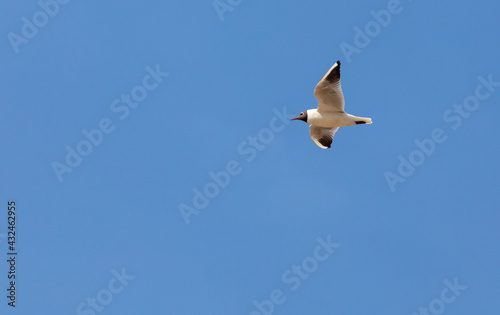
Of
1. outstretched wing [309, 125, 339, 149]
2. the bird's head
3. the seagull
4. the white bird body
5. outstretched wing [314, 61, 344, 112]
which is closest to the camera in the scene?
outstretched wing [314, 61, 344, 112]

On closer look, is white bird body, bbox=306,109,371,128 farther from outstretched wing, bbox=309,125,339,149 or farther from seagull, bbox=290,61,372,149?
outstretched wing, bbox=309,125,339,149

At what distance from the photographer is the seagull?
78.1ft

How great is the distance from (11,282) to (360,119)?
1162 centimetres

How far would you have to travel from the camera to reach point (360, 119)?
2466 cm

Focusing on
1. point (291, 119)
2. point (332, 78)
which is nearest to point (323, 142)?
point (291, 119)

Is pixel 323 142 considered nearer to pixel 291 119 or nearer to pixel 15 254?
pixel 291 119

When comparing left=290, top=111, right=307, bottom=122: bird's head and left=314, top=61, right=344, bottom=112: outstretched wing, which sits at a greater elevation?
left=290, top=111, right=307, bottom=122: bird's head

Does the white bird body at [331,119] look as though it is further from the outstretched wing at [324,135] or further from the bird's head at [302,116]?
the outstretched wing at [324,135]

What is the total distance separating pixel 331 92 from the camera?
78.6 ft

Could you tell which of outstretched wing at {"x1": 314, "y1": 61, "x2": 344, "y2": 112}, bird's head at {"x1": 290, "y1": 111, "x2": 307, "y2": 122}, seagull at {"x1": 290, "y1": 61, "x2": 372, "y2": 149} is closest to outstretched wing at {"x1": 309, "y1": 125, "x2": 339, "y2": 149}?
seagull at {"x1": 290, "y1": 61, "x2": 372, "y2": 149}

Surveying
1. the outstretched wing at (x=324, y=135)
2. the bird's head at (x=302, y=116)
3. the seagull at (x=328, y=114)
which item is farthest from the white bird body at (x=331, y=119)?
the outstretched wing at (x=324, y=135)

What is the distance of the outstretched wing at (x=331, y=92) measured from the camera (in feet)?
77.7

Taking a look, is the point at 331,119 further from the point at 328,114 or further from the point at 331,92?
the point at 331,92

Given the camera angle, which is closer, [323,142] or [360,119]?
[360,119]
